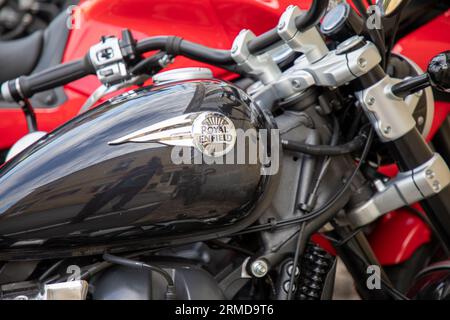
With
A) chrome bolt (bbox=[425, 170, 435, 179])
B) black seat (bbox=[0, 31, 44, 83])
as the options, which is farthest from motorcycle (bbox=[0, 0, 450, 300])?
black seat (bbox=[0, 31, 44, 83])

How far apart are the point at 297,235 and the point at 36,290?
41 centimetres

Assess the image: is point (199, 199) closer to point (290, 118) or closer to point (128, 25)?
point (290, 118)

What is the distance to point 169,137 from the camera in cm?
91

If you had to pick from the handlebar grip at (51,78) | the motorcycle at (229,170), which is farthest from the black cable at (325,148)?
the handlebar grip at (51,78)

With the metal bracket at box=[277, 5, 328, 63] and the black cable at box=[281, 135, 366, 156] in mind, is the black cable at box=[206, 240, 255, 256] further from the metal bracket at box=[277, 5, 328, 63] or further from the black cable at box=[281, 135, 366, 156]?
the metal bracket at box=[277, 5, 328, 63]

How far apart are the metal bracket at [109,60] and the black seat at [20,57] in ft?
2.00

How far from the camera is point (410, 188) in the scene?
3.50 feet

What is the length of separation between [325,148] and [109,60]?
394 millimetres

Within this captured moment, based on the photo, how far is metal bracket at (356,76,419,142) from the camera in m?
1.01

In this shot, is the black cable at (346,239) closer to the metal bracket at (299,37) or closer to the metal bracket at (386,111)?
the metal bracket at (386,111)

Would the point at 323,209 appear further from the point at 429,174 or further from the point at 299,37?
the point at 299,37

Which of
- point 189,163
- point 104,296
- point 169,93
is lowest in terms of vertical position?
point 104,296

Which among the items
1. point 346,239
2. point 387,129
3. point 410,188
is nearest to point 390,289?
point 346,239

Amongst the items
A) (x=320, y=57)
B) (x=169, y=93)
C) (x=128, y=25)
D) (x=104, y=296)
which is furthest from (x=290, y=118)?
(x=128, y=25)
